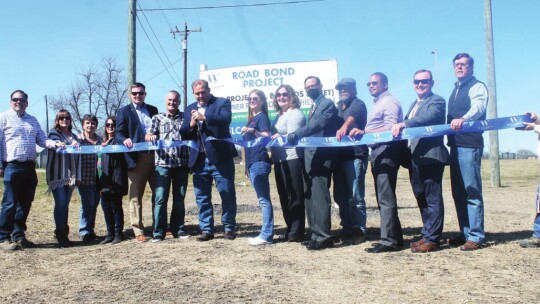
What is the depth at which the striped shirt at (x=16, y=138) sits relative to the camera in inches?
231

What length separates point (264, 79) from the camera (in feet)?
45.3

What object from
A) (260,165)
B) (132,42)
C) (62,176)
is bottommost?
(62,176)

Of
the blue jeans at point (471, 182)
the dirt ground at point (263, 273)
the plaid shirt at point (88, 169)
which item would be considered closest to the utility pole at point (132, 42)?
the plaid shirt at point (88, 169)

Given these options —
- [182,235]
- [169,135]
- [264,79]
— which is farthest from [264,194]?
[264,79]

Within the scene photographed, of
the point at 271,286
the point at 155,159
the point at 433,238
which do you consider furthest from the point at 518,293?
the point at 155,159

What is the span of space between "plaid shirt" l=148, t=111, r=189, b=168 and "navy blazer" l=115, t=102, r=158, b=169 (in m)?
0.18

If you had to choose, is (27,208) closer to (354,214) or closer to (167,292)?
(167,292)

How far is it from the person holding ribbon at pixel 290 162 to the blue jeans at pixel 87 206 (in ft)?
8.46

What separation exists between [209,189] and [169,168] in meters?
0.59

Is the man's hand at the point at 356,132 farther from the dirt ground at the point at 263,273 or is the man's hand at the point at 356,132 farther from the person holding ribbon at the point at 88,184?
the person holding ribbon at the point at 88,184

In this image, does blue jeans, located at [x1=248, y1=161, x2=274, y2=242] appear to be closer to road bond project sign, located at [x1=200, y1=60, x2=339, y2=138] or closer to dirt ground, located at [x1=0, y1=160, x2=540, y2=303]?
dirt ground, located at [x1=0, y1=160, x2=540, y2=303]

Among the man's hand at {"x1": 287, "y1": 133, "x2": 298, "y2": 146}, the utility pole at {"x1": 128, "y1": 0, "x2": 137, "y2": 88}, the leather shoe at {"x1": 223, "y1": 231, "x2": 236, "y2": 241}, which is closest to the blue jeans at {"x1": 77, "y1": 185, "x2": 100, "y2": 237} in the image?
the leather shoe at {"x1": 223, "y1": 231, "x2": 236, "y2": 241}

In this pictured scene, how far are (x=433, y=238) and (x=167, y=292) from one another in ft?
9.51

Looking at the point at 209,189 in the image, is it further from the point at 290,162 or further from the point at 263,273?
the point at 263,273
